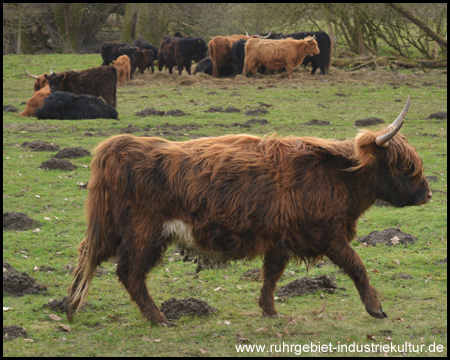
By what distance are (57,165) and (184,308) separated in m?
6.09

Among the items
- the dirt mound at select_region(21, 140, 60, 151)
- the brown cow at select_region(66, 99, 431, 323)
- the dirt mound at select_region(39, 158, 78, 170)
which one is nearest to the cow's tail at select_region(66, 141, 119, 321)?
the brown cow at select_region(66, 99, 431, 323)

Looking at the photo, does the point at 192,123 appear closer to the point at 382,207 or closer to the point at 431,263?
the point at 382,207

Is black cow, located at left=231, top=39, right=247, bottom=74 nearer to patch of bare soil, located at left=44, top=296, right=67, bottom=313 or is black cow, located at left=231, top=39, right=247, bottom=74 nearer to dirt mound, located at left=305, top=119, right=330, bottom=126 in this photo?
dirt mound, located at left=305, top=119, right=330, bottom=126

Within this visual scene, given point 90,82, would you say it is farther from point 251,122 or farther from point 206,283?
point 206,283

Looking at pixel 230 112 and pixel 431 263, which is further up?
pixel 431 263

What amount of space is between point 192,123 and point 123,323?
9.46 metres

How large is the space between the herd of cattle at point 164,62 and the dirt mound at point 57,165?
4.35 m

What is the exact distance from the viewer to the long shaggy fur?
473cm

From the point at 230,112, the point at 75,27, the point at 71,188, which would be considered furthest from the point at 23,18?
the point at 71,188

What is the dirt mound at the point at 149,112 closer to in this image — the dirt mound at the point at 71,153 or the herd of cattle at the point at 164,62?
the herd of cattle at the point at 164,62

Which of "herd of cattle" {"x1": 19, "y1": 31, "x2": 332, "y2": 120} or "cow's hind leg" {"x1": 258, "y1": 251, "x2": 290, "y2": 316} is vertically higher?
"cow's hind leg" {"x1": 258, "y1": 251, "x2": 290, "y2": 316}

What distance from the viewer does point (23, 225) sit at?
7.69 m

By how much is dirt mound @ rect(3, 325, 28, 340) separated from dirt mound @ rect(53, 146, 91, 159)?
6.75 metres

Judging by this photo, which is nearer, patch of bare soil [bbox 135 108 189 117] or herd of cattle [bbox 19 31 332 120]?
herd of cattle [bbox 19 31 332 120]
